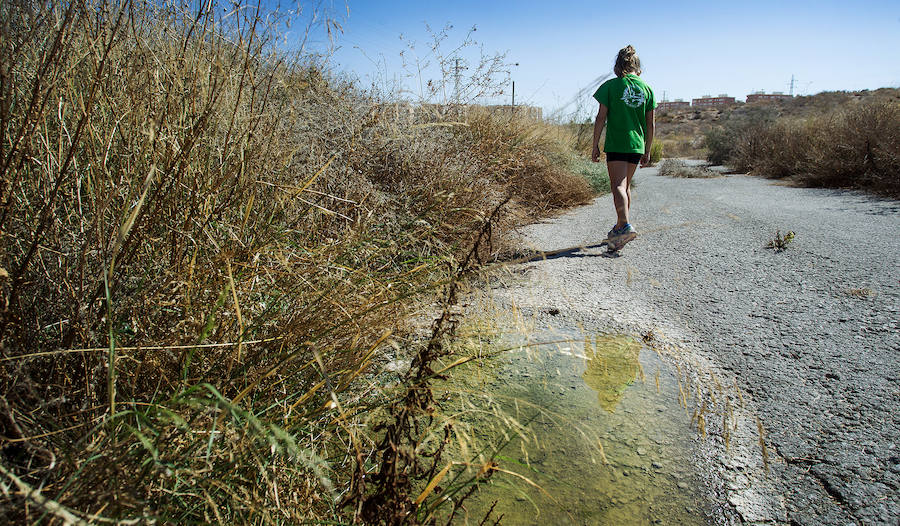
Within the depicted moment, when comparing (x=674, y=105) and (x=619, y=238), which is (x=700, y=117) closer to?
(x=674, y=105)

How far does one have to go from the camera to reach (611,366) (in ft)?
6.61

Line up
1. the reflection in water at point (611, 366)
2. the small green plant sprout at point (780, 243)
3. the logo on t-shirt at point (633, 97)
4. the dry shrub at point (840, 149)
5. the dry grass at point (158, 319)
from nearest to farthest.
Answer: the dry grass at point (158, 319) → the reflection in water at point (611, 366) → the small green plant sprout at point (780, 243) → the logo on t-shirt at point (633, 97) → the dry shrub at point (840, 149)

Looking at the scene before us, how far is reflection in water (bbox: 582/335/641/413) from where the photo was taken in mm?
1811

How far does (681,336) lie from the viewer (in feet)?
7.34

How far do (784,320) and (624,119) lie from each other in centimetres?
227

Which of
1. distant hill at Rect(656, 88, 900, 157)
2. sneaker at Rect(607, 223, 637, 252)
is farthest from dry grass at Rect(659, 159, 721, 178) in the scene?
distant hill at Rect(656, 88, 900, 157)

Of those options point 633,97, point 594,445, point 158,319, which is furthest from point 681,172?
point 158,319

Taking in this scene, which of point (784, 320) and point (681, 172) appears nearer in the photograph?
point (784, 320)

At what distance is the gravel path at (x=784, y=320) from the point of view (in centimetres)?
132

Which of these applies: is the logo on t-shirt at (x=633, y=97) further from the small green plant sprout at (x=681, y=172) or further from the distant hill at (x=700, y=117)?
the distant hill at (x=700, y=117)

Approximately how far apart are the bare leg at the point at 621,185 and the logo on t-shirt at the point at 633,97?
49cm

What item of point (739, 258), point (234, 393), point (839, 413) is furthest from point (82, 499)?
point (739, 258)

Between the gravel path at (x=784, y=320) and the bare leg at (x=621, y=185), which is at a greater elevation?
the bare leg at (x=621, y=185)

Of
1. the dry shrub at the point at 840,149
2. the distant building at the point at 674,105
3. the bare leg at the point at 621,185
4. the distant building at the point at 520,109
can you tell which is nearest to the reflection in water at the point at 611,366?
the bare leg at the point at 621,185
